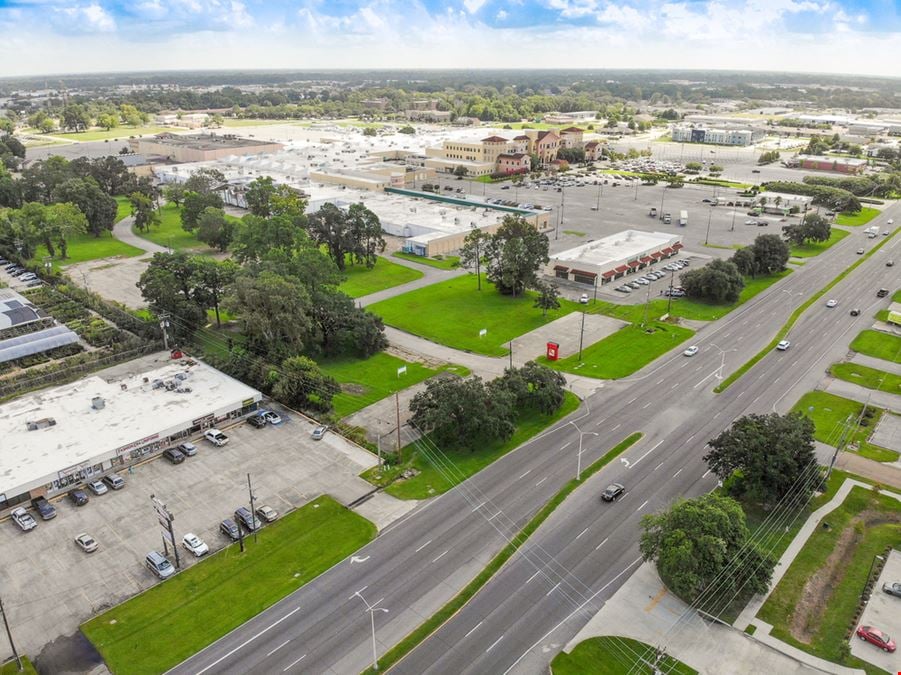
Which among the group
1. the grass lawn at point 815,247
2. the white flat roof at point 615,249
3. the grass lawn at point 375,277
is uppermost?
the white flat roof at point 615,249

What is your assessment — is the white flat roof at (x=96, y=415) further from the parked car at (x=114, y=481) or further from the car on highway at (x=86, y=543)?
the car on highway at (x=86, y=543)

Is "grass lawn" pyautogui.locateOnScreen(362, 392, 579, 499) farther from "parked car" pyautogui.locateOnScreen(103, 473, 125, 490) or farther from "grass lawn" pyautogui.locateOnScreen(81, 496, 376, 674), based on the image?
"parked car" pyautogui.locateOnScreen(103, 473, 125, 490)

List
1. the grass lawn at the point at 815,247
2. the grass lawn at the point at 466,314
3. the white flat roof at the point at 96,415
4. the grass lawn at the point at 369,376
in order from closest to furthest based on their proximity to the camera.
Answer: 1. the white flat roof at the point at 96,415
2. the grass lawn at the point at 369,376
3. the grass lawn at the point at 466,314
4. the grass lawn at the point at 815,247

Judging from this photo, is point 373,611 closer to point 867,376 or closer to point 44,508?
point 44,508

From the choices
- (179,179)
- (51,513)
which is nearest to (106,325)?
(51,513)

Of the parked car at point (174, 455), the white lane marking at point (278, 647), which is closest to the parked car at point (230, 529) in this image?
the white lane marking at point (278, 647)

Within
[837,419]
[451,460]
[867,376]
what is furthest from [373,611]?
[867,376]
